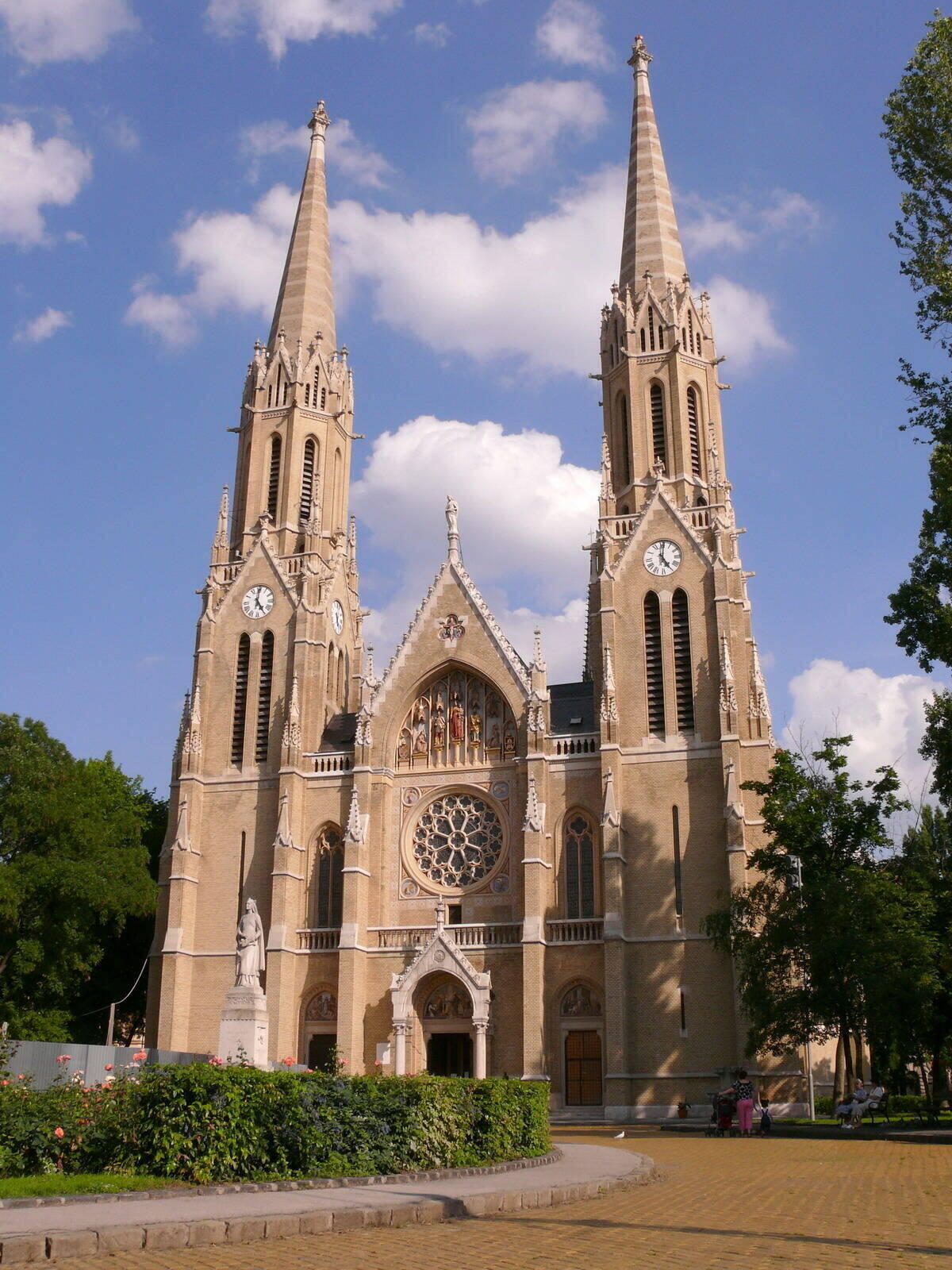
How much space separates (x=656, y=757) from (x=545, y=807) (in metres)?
4.32

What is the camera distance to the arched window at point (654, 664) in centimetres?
4403

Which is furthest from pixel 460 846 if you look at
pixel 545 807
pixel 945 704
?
pixel 945 704

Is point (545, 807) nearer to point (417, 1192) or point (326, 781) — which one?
point (326, 781)

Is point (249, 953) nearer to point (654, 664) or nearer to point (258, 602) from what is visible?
point (654, 664)

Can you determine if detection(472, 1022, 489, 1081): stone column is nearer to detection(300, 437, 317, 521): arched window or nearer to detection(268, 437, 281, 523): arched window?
detection(300, 437, 317, 521): arched window

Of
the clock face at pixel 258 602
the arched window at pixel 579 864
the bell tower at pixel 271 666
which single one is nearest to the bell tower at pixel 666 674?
the arched window at pixel 579 864

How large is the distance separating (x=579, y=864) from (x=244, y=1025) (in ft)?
62.3

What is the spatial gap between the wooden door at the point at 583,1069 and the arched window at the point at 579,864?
413 cm

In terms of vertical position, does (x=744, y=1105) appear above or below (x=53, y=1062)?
below

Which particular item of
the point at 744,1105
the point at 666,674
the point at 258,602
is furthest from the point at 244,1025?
the point at 258,602

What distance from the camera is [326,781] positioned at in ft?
152

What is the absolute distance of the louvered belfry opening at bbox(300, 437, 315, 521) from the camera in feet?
172

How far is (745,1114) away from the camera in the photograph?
29.1 m

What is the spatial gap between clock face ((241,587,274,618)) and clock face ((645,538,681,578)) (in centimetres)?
1533
